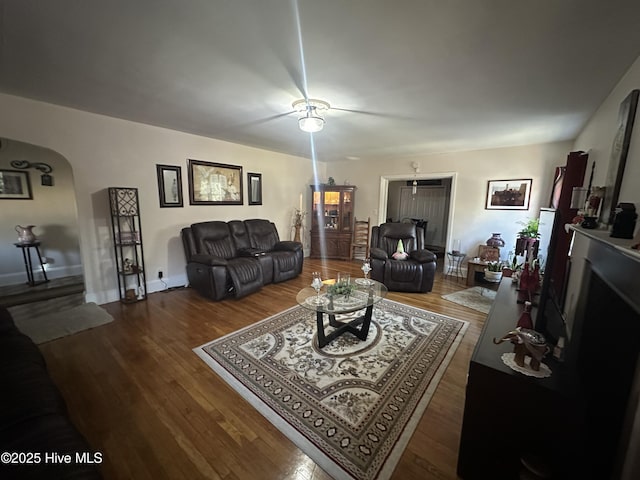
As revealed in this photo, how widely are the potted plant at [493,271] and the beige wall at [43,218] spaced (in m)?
6.73

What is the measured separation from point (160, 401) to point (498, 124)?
4.34 m

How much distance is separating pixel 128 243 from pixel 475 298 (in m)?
4.88

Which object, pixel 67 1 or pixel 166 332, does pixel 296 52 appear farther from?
pixel 166 332

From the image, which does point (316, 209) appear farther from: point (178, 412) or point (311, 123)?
point (178, 412)

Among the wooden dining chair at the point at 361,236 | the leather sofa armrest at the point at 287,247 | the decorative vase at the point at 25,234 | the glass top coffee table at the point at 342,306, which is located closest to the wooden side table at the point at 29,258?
the decorative vase at the point at 25,234

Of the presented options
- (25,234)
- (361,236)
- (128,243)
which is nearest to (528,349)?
(128,243)

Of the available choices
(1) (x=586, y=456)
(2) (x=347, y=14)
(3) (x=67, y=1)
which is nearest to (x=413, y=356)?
(1) (x=586, y=456)

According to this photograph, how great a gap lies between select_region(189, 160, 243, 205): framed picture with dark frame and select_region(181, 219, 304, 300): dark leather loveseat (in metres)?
0.49

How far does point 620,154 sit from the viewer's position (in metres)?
1.56

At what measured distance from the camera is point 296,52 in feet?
5.40

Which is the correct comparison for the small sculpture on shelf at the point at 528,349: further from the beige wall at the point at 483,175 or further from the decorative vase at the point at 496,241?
the beige wall at the point at 483,175

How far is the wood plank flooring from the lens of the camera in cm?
132

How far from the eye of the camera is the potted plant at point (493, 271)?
398 centimetres

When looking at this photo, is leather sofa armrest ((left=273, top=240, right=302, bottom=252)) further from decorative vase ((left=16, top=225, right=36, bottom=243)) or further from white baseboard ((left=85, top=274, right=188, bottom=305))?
decorative vase ((left=16, top=225, right=36, bottom=243))
